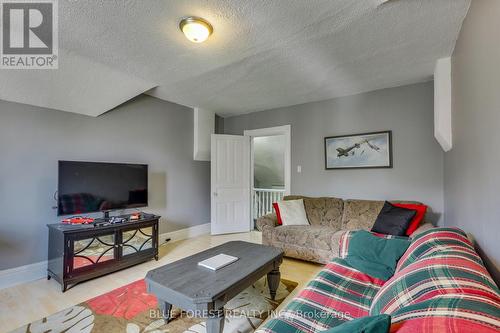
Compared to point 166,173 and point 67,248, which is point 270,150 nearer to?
point 166,173

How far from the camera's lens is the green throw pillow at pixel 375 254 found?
170cm

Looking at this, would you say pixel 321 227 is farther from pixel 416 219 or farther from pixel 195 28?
pixel 195 28

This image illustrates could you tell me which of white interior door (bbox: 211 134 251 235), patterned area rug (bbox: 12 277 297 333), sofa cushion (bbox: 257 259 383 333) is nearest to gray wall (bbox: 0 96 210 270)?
white interior door (bbox: 211 134 251 235)

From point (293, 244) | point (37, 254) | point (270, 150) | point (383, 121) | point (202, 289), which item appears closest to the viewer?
point (202, 289)

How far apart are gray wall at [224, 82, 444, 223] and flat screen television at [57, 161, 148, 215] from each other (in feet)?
8.26

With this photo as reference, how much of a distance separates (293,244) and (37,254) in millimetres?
3005

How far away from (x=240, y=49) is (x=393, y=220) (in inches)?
99.2

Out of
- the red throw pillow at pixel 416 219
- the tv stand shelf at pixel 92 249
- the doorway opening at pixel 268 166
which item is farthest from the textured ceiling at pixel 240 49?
the red throw pillow at pixel 416 219

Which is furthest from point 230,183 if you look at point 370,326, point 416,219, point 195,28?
point 370,326

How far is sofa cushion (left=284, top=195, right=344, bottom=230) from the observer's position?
130 inches

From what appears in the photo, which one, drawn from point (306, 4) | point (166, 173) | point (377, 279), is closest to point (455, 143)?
point (377, 279)

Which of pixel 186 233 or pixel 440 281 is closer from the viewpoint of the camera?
pixel 440 281

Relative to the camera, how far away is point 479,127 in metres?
1.45

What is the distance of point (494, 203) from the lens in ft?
4.03
